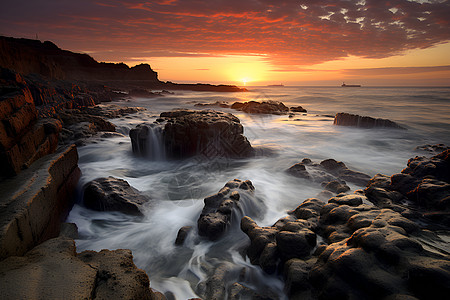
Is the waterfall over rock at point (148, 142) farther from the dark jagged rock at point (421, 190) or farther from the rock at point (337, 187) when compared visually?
the dark jagged rock at point (421, 190)

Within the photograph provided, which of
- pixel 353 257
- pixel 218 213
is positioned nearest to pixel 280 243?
pixel 353 257

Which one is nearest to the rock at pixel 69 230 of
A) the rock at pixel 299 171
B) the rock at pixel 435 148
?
the rock at pixel 299 171

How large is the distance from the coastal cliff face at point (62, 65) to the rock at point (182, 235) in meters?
29.4

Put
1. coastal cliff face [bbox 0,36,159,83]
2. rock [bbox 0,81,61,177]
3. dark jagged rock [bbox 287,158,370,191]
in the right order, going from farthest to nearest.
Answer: coastal cliff face [bbox 0,36,159,83]
dark jagged rock [bbox 287,158,370,191]
rock [bbox 0,81,61,177]

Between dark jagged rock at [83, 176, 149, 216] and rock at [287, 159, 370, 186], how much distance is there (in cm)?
521

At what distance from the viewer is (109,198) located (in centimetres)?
520

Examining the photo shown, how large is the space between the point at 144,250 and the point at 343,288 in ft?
11.3

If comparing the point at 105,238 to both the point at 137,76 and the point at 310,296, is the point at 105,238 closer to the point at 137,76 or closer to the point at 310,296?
the point at 310,296

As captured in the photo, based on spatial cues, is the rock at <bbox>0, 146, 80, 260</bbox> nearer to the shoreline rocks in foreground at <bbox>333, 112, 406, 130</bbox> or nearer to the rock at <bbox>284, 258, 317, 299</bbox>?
the rock at <bbox>284, 258, 317, 299</bbox>

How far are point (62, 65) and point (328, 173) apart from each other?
76803 mm

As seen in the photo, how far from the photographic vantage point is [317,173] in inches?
299

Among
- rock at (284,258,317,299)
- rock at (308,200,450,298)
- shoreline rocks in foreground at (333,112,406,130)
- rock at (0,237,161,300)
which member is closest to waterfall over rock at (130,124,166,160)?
rock at (0,237,161,300)

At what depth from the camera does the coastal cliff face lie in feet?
86.8

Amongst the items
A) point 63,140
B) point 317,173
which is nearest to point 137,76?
point 63,140
